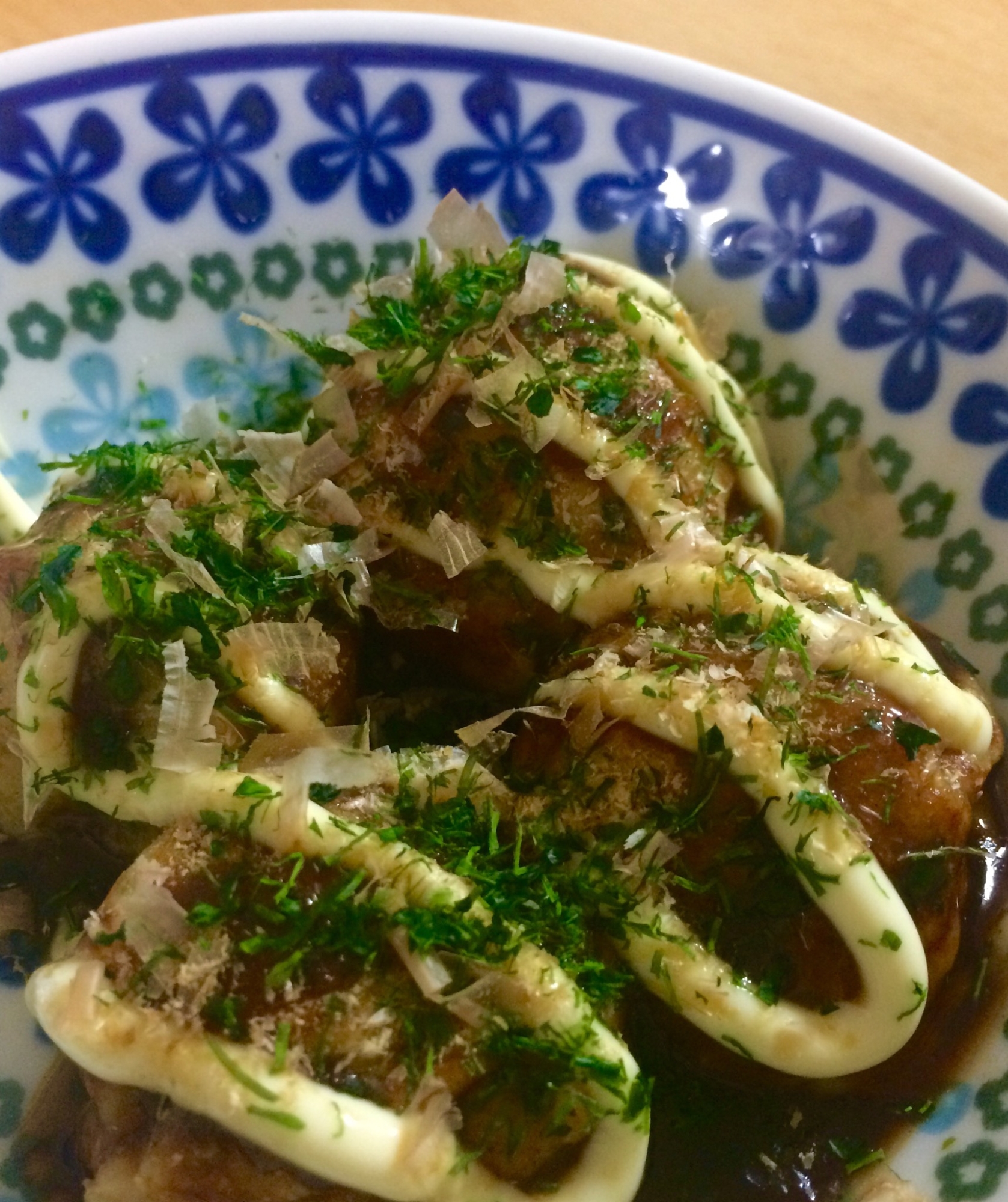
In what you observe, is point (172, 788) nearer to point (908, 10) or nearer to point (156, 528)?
point (156, 528)

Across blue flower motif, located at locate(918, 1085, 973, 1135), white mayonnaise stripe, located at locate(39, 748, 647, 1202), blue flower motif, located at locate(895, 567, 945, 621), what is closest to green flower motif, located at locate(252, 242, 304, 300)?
white mayonnaise stripe, located at locate(39, 748, 647, 1202)

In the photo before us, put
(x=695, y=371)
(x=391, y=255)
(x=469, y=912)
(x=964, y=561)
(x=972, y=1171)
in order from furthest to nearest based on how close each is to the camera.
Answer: (x=391, y=255) < (x=964, y=561) < (x=695, y=371) < (x=972, y=1171) < (x=469, y=912)

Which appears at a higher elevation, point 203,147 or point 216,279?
point 203,147

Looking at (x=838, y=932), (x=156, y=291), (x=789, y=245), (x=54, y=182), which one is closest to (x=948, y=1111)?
(x=838, y=932)

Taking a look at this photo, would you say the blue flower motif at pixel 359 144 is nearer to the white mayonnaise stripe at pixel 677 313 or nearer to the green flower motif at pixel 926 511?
the white mayonnaise stripe at pixel 677 313

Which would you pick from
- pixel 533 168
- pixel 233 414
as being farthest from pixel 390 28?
pixel 233 414

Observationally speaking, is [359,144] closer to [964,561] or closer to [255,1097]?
[964,561]

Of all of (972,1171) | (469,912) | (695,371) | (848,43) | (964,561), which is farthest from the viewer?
(848,43)
